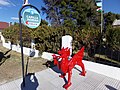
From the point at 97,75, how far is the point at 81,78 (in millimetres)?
822

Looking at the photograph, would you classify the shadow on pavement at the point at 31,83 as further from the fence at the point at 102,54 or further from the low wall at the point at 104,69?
the fence at the point at 102,54

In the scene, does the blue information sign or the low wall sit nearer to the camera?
the blue information sign

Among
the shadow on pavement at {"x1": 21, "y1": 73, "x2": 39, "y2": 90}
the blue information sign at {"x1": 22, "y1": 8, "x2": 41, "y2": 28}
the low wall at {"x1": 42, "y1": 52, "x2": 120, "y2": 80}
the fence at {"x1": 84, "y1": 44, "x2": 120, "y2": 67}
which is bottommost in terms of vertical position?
the shadow on pavement at {"x1": 21, "y1": 73, "x2": 39, "y2": 90}

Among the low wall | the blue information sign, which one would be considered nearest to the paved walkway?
the low wall

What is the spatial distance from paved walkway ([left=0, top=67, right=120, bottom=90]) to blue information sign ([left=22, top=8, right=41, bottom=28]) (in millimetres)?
2434

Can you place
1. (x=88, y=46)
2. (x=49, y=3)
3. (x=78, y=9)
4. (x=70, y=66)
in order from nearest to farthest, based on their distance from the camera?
(x=70, y=66) < (x=88, y=46) < (x=78, y=9) < (x=49, y=3)

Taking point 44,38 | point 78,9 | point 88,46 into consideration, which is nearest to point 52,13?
point 78,9

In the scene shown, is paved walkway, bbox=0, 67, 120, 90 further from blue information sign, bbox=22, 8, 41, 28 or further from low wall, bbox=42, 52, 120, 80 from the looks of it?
blue information sign, bbox=22, 8, 41, 28

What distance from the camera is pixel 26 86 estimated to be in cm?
431

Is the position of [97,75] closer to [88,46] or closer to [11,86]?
Answer: [88,46]

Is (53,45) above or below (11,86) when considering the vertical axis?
above

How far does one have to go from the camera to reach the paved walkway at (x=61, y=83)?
4.14 m

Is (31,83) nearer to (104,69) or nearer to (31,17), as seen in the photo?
(31,17)

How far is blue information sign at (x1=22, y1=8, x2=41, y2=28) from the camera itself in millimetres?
4512
